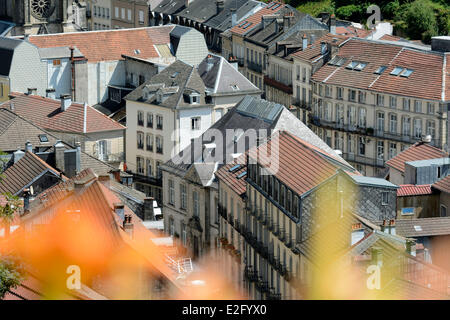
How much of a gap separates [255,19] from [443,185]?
2262 inches

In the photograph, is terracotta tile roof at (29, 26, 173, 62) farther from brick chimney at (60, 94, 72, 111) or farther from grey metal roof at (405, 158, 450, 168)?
grey metal roof at (405, 158, 450, 168)

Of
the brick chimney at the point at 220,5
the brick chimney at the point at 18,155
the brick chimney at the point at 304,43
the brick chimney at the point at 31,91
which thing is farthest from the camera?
the brick chimney at the point at 220,5

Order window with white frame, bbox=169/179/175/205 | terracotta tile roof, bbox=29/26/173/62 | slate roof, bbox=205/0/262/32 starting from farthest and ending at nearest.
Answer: slate roof, bbox=205/0/262/32 → terracotta tile roof, bbox=29/26/173/62 → window with white frame, bbox=169/179/175/205

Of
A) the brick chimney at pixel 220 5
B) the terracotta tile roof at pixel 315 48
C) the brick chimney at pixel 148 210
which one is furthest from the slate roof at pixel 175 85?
the brick chimney at pixel 220 5

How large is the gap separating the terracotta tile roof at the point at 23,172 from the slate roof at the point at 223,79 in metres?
22.6

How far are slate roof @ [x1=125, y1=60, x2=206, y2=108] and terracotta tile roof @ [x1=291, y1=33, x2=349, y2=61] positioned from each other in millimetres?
15215

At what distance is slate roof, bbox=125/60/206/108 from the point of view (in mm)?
81938

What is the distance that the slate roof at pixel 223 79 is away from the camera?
84312 mm

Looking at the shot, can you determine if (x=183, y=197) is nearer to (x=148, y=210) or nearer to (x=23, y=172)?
(x=148, y=210)

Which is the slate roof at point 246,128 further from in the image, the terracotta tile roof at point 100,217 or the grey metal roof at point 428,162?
the terracotta tile roof at point 100,217

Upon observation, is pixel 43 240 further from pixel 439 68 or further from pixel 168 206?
pixel 439 68

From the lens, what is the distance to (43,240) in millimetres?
43312

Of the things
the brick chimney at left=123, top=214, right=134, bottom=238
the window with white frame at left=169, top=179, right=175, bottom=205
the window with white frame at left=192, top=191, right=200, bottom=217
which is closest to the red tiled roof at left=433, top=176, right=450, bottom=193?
the window with white frame at left=192, top=191, right=200, bottom=217

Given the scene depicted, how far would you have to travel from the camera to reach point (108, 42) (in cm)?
10338
